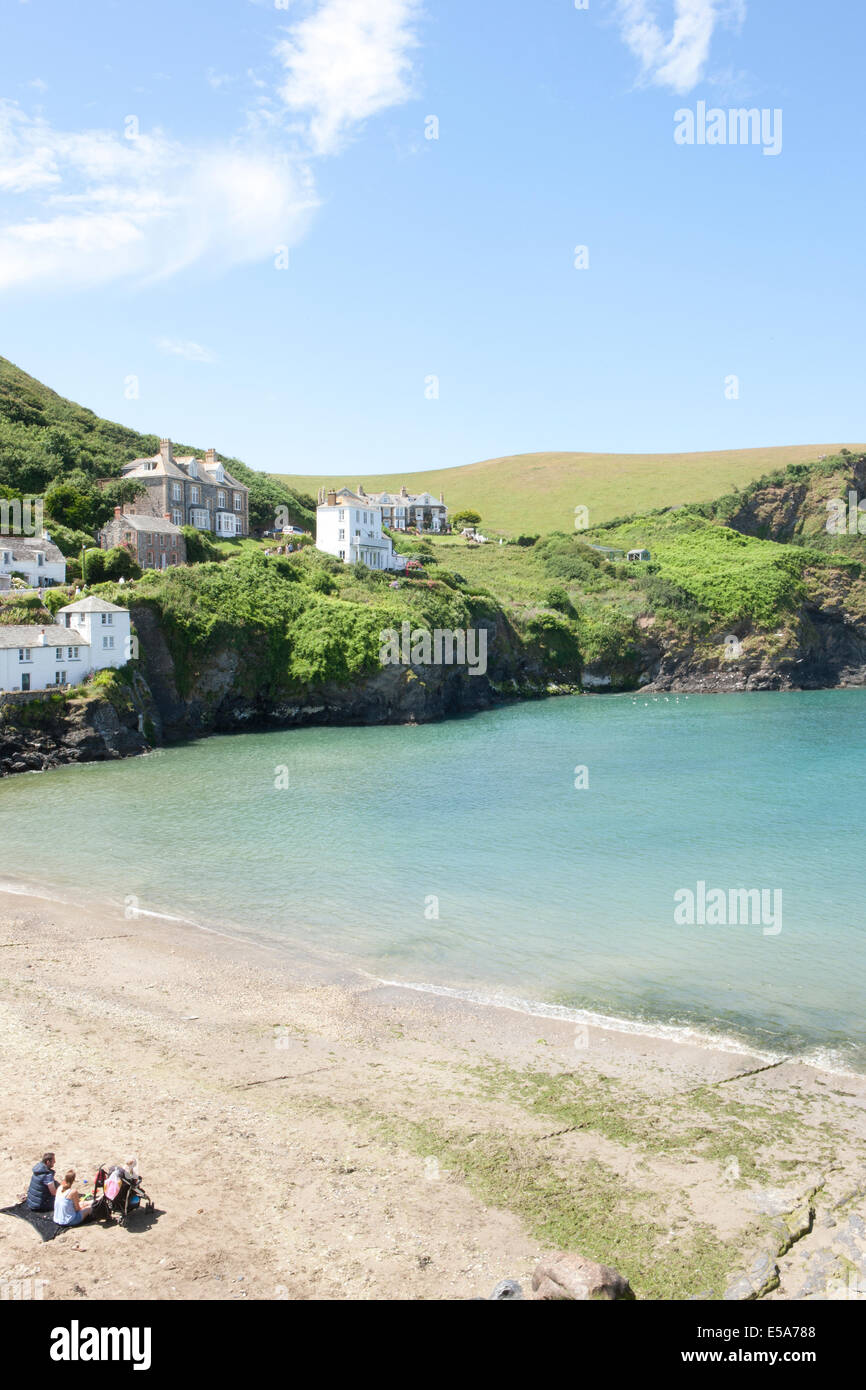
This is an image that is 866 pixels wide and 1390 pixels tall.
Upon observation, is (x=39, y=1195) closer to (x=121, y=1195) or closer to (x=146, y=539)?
(x=121, y=1195)

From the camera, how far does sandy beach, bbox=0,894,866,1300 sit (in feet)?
42.4

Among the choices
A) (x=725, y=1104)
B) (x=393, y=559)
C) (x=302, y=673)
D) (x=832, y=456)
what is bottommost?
(x=725, y=1104)

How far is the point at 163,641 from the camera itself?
65938 mm

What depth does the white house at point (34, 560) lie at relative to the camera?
66.1 m

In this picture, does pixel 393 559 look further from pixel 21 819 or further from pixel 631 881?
pixel 631 881

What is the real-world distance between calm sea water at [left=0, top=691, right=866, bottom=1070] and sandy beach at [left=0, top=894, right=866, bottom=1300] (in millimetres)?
2902

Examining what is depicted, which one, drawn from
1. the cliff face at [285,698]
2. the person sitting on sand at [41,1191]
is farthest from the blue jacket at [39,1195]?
the cliff face at [285,698]

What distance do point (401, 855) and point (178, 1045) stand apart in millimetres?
16336

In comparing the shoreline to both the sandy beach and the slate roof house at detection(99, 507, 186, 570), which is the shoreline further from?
the slate roof house at detection(99, 507, 186, 570)

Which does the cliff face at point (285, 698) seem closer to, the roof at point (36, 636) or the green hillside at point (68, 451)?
the roof at point (36, 636)

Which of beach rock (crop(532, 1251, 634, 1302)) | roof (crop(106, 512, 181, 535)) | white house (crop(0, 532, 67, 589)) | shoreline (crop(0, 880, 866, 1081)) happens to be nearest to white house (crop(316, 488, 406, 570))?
roof (crop(106, 512, 181, 535))

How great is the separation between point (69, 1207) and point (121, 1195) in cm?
72

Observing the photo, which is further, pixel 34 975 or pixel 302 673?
pixel 302 673
